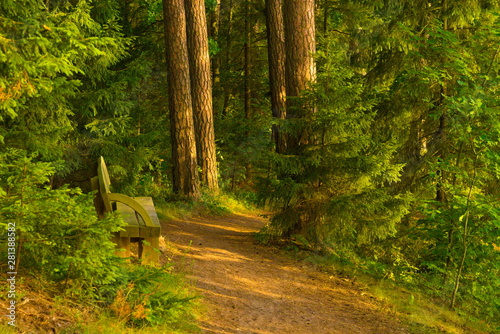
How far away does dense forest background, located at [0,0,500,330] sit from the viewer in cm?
464

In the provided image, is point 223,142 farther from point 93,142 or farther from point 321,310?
point 321,310

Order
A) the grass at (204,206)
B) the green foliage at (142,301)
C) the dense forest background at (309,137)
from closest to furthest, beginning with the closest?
the dense forest background at (309,137)
the green foliage at (142,301)
the grass at (204,206)

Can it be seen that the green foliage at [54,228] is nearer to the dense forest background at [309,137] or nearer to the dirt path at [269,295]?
the dense forest background at [309,137]

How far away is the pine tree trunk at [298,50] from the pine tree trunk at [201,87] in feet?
17.6

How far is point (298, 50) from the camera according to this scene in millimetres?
10023

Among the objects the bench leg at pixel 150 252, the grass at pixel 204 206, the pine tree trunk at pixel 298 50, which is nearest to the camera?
the bench leg at pixel 150 252

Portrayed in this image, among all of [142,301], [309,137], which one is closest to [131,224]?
[142,301]

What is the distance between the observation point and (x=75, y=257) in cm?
426

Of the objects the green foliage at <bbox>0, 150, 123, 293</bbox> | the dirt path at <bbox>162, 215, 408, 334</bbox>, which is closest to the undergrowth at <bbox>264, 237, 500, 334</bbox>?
the dirt path at <bbox>162, 215, 408, 334</bbox>

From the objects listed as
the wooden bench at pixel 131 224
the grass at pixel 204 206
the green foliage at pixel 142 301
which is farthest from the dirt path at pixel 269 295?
the grass at pixel 204 206

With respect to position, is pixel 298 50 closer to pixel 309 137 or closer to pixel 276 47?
pixel 309 137

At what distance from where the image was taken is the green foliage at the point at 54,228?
14.0 feet

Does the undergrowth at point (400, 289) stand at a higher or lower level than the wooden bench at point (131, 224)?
lower

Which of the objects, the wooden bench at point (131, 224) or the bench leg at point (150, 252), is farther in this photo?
the bench leg at point (150, 252)
